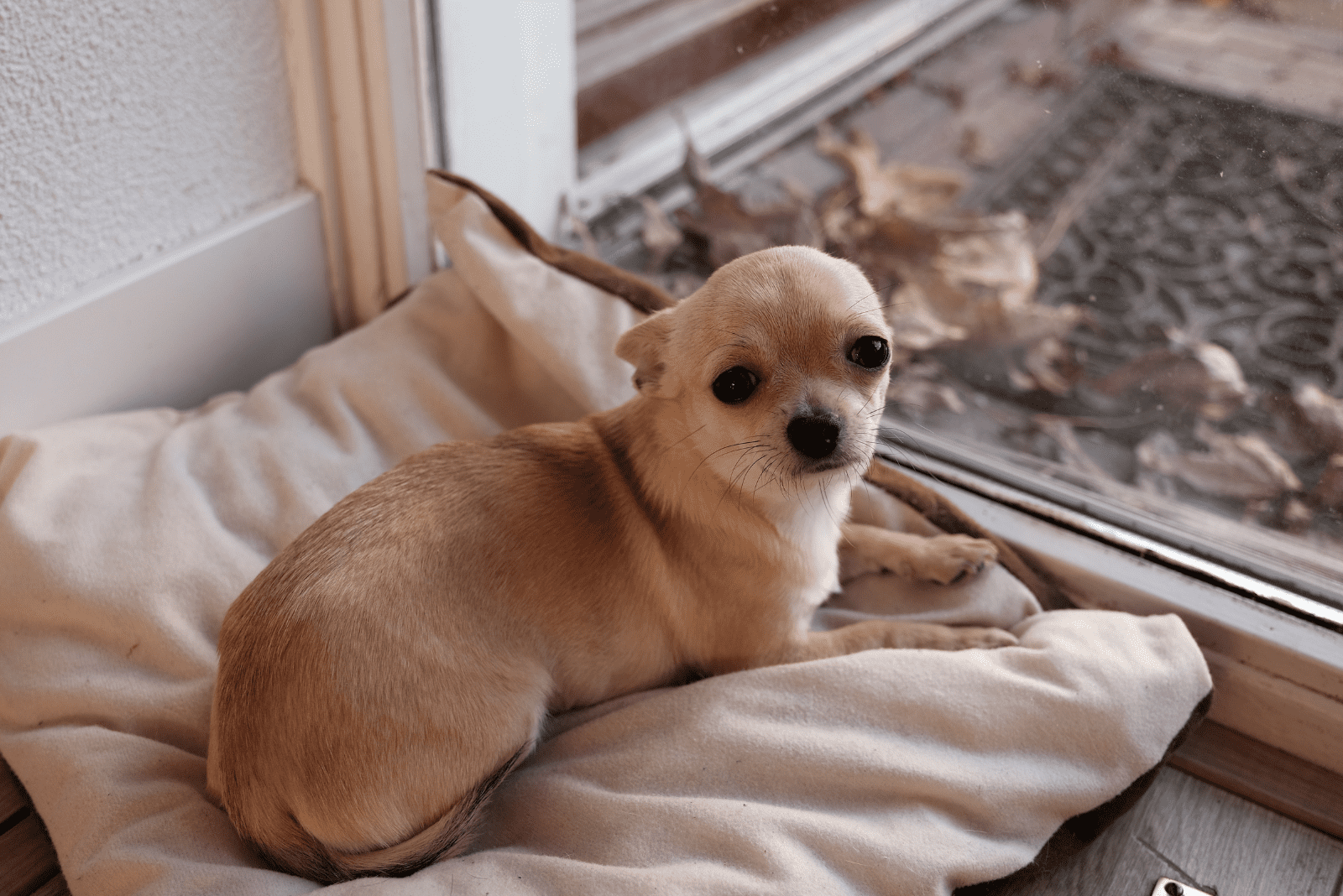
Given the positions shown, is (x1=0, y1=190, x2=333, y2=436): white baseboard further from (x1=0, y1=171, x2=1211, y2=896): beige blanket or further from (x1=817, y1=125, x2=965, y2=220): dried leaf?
(x1=817, y1=125, x2=965, y2=220): dried leaf

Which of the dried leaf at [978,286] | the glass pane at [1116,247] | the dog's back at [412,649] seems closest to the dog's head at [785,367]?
the dog's back at [412,649]

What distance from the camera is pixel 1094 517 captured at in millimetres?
1639

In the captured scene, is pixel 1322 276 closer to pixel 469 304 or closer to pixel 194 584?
pixel 469 304

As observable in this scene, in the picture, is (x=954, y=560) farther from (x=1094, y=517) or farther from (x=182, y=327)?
(x=182, y=327)

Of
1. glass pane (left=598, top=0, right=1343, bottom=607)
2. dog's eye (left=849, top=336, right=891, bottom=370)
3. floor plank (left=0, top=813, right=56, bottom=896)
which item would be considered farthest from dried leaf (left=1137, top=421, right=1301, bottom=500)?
floor plank (left=0, top=813, right=56, bottom=896)

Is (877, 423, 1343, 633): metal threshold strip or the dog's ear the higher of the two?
the dog's ear

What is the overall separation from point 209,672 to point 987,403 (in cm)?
143

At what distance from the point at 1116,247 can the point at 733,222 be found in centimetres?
84

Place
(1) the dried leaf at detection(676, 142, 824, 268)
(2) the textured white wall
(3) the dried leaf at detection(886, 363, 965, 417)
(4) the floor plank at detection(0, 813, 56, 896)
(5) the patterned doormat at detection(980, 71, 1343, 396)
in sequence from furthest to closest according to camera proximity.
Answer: (1) the dried leaf at detection(676, 142, 824, 268) < (3) the dried leaf at detection(886, 363, 965, 417) < (5) the patterned doormat at detection(980, 71, 1343, 396) < (2) the textured white wall < (4) the floor plank at detection(0, 813, 56, 896)

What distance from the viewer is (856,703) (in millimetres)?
1270

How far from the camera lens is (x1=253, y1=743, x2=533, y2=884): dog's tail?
1.10 meters

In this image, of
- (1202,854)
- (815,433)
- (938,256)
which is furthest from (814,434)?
(938,256)

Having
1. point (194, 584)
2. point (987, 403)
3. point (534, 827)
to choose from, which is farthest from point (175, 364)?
point (987, 403)

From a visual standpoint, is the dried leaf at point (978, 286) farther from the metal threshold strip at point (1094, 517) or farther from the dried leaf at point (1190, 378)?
the metal threshold strip at point (1094, 517)
